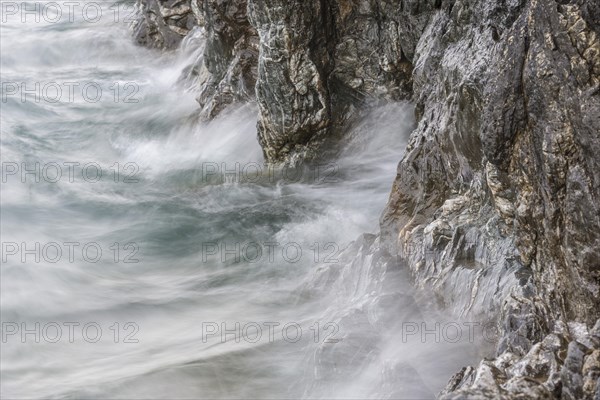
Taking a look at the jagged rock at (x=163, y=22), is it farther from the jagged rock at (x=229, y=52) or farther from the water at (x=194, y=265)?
the jagged rock at (x=229, y=52)

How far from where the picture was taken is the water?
19.1 ft

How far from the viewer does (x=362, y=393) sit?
17.2 feet

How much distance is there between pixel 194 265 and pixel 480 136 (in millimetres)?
4023

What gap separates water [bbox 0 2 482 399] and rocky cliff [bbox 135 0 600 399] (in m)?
0.41

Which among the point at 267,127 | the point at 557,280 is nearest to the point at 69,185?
the point at 267,127

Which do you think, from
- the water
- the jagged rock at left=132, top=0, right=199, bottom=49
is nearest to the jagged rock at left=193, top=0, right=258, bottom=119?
the water

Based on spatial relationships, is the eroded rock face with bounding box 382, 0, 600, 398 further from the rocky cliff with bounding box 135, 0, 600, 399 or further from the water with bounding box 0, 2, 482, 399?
the water with bounding box 0, 2, 482, 399

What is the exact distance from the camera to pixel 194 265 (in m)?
8.08

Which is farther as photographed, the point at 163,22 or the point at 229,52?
the point at 163,22

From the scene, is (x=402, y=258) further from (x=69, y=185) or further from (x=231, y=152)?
(x=69, y=185)

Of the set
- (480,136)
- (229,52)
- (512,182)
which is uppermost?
(229,52)

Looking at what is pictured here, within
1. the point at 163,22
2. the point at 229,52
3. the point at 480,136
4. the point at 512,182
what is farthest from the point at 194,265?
the point at 163,22

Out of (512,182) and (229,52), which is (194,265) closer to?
(229,52)

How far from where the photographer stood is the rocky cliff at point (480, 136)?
3.92 meters
